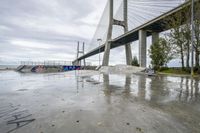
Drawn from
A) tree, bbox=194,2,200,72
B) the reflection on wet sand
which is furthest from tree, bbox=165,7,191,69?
the reflection on wet sand

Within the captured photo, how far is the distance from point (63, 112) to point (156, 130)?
247cm

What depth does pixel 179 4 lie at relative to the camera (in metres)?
26.0

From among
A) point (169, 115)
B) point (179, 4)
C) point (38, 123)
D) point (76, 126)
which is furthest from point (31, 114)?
point (179, 4)

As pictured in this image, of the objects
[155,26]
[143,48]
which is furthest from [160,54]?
[155,26]

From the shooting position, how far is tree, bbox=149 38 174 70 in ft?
101

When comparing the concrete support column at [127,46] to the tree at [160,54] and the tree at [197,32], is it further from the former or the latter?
the tree at [197,32]

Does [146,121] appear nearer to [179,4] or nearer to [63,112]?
[63,112]

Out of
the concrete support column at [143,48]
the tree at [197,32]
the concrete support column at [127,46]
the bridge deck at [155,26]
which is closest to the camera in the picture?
the tree at [197,32]

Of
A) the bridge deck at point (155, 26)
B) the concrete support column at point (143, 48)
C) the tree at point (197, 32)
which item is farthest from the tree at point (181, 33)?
the concrete support column at point (143, 48)

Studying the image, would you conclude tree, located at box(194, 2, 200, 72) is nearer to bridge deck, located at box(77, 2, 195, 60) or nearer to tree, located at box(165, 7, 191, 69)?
tree, located at box(165, 7, 191, 69)

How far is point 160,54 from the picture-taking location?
3188 centimetres

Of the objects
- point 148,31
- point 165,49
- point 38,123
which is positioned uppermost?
point 148,31

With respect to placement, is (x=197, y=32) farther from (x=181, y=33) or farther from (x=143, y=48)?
(x=143, y=48)

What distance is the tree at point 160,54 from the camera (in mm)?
30756
